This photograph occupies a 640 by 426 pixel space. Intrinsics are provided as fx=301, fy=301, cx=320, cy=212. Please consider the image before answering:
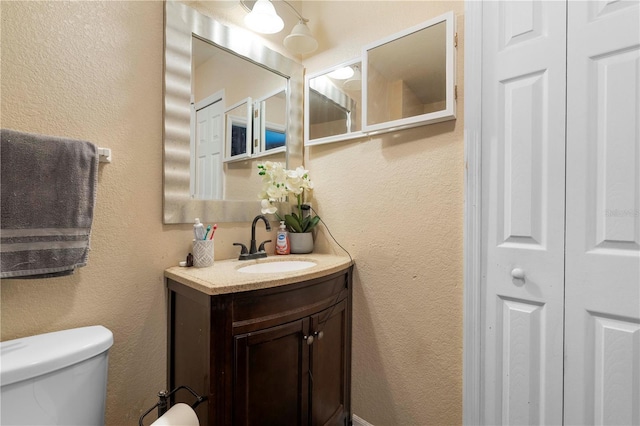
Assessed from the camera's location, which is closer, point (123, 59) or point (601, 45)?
point (601, 45)

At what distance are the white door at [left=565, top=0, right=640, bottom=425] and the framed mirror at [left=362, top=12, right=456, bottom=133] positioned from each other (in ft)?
1.26

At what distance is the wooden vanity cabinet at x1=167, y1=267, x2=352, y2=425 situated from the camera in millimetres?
977

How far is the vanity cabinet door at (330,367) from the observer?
122 centimetres

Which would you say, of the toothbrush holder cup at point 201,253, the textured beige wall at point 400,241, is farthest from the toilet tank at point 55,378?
the textured beige wall at point 400,241

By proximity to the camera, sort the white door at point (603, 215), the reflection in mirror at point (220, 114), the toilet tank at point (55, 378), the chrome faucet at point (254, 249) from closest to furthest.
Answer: the toilet tank at point (55, 378) < the white door at point (603, 215) < the reflection in mirror at point (220, 114) < the chrome faucet at point (254, 249)

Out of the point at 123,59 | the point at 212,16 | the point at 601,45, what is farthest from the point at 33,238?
the point at 601,45

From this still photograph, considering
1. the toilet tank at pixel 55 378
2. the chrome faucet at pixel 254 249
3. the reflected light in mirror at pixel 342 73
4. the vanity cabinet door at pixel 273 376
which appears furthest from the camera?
the reflected light in mirror at pixel 342 73

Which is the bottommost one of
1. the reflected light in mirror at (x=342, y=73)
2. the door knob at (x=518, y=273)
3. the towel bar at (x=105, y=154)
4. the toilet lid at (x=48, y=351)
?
the toilet lid at (x=48, y=351)

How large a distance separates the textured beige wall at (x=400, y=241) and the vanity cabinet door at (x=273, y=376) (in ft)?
1.42

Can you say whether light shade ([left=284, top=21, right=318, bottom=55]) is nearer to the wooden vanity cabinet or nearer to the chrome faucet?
the chrome faucet

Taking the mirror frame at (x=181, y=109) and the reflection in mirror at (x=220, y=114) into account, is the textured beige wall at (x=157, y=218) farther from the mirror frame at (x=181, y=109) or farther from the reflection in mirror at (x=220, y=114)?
the reflection in mirror at (x=220, y=114)

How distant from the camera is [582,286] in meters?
0.97

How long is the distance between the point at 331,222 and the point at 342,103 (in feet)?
2.06

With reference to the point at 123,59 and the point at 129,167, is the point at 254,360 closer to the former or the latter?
the point at 129,167
